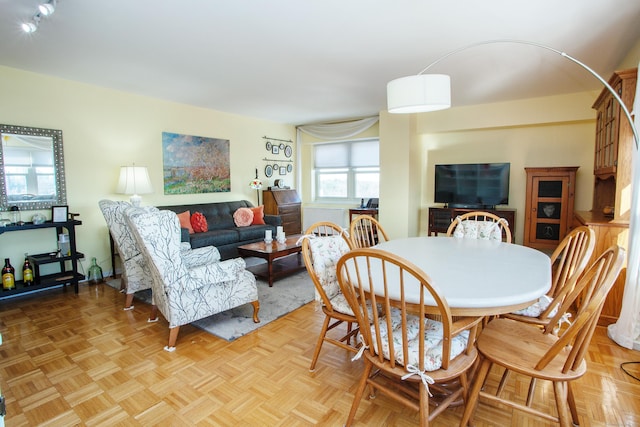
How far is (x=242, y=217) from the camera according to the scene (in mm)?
5301

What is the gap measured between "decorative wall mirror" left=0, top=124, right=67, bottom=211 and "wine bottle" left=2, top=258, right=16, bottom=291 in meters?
0.57

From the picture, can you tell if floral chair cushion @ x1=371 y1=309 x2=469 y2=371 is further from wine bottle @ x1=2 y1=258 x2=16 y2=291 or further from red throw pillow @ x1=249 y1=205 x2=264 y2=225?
red throw pillow @ x1=249 y1=205 x2=264 y2=225

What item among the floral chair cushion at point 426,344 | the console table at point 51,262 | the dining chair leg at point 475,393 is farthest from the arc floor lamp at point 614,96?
the console table at point 51,262

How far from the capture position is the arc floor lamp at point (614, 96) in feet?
6.72

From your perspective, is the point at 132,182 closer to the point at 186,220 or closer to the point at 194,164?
the point at 186,220

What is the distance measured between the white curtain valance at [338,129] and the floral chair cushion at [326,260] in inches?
169

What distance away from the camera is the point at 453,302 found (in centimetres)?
132

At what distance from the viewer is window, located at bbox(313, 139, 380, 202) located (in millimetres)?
6441

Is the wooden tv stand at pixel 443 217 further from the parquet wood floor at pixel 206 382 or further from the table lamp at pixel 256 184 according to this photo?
the table lamp at pixel 256 184

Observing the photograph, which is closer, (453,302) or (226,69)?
(453,302)

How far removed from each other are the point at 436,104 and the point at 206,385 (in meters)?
2.18

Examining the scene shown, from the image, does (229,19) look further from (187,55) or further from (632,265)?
(632,265)

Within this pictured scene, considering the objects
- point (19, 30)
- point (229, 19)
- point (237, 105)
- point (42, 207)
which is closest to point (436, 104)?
point (229, 19)

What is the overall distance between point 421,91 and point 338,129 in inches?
176
